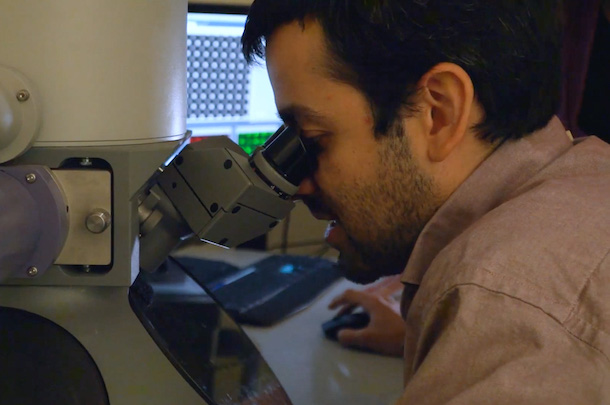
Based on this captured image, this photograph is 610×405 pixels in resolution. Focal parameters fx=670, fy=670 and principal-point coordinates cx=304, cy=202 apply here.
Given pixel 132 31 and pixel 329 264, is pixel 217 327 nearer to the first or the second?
pixel 132 31

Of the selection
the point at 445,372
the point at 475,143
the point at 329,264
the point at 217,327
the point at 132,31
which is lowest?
the point at 329,264

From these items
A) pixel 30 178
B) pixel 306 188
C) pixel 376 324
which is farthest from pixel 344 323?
pixel 30 178

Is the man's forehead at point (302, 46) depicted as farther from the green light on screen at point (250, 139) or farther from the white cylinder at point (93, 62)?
the green light on screen at point (250, 139)

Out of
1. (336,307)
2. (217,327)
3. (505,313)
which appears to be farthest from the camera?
(336,307)

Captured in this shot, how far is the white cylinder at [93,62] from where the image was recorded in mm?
706

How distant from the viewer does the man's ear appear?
0.84 metres

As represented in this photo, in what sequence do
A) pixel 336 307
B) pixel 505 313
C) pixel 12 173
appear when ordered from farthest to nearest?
pixel 336 307
pixel 12 173
pixel 505 313

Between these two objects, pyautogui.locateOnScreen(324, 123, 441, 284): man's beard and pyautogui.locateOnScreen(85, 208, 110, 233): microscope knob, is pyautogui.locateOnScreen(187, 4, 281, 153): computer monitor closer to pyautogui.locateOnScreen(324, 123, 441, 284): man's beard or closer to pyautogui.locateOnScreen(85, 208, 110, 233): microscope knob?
pyautogui.locateOnScreen(324, 123, 441, 284): man's beard

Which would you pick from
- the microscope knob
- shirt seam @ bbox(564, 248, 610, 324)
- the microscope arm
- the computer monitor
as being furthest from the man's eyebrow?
the computer monitor

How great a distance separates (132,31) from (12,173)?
0.20 m

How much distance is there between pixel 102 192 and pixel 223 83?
1082mm

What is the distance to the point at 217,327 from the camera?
0.99 m

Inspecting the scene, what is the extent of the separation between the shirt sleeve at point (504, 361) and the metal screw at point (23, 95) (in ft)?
1.57

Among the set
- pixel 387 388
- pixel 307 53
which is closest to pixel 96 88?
pixel 307 53
